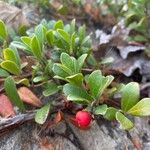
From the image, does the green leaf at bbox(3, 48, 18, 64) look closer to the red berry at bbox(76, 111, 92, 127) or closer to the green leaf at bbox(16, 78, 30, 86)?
the green leaf at bbox(16, 78, 30, 86)

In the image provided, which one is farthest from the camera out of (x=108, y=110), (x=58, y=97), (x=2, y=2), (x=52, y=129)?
(x=2, y=2)

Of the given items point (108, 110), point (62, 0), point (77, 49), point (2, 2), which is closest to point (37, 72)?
point (77, 49)

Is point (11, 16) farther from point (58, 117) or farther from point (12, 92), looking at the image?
point (58, 117)

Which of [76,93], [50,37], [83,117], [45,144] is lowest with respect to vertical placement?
[45,144]

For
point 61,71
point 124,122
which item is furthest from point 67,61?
point 124,122

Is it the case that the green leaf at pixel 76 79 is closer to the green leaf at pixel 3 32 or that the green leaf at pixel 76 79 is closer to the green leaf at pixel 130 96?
the green leaf at pixel 130 96

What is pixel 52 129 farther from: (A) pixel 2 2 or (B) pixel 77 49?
(A) pixel 2 2
